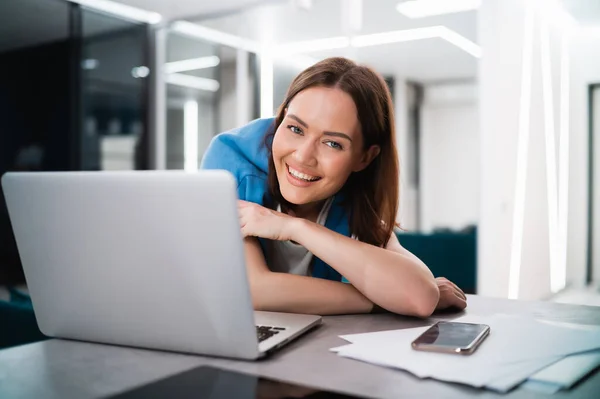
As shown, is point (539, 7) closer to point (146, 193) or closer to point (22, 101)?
point (22, 101)

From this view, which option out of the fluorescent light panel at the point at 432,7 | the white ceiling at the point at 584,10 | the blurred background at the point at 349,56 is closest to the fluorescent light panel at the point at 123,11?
the blurred background at the point at 349,56

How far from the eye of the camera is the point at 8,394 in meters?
0.71

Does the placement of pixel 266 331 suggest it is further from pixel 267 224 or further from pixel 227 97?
pixel 227 97

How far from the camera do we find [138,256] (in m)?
0.81

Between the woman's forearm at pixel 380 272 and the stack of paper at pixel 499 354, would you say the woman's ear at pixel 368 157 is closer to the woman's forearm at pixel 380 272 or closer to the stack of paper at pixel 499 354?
the woman's forearm at pixel 380 272

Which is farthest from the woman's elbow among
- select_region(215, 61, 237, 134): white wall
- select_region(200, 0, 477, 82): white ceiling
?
select_region(215, 61, 237, 134): white wall

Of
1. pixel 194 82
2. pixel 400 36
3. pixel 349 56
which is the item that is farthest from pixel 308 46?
pixel 194 82

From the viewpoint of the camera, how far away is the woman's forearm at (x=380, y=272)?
111 cm

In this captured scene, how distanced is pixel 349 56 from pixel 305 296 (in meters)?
4.53

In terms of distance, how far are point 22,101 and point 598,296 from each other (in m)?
5.92

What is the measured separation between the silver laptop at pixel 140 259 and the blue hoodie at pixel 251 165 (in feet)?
1.92

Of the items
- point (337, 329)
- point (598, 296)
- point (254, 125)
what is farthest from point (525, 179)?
point (337, 329)

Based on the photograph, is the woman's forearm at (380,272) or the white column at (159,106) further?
the white column at (159,106)

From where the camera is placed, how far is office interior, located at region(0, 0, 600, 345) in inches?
178
